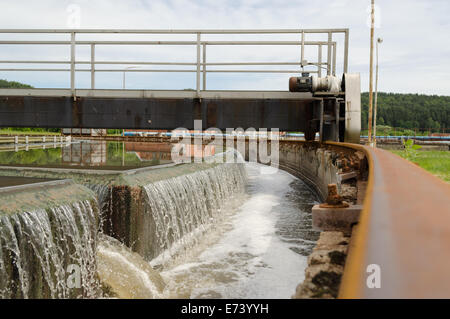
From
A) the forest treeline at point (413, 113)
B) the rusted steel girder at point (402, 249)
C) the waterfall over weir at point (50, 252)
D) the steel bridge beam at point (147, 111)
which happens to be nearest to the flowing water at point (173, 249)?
the waterfall over weir at point (50, 252)

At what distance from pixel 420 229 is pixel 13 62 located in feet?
32.5

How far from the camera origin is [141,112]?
970cm

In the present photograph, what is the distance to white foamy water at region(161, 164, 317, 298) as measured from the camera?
573cm

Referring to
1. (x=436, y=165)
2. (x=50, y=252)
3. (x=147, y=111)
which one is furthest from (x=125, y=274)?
(x=436, y=165)

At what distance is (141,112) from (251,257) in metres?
4.71

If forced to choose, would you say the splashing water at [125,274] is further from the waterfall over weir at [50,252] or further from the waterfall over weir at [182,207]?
the waterfall over weir at [182,207]

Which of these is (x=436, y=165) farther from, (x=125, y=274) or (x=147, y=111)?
(x=125, y=274)

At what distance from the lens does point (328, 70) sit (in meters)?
10.4

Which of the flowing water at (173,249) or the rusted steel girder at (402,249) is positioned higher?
the rusted steel girder at (402,249)

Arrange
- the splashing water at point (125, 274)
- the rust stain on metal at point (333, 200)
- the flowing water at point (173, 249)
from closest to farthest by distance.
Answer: the rust stain on metal at point (333, 200) < the flowing water at point (173, 249) < the splashing water at point (125, 274)

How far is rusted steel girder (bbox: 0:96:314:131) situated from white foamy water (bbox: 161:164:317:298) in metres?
2.52

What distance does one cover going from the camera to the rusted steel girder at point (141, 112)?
31.7 feet
